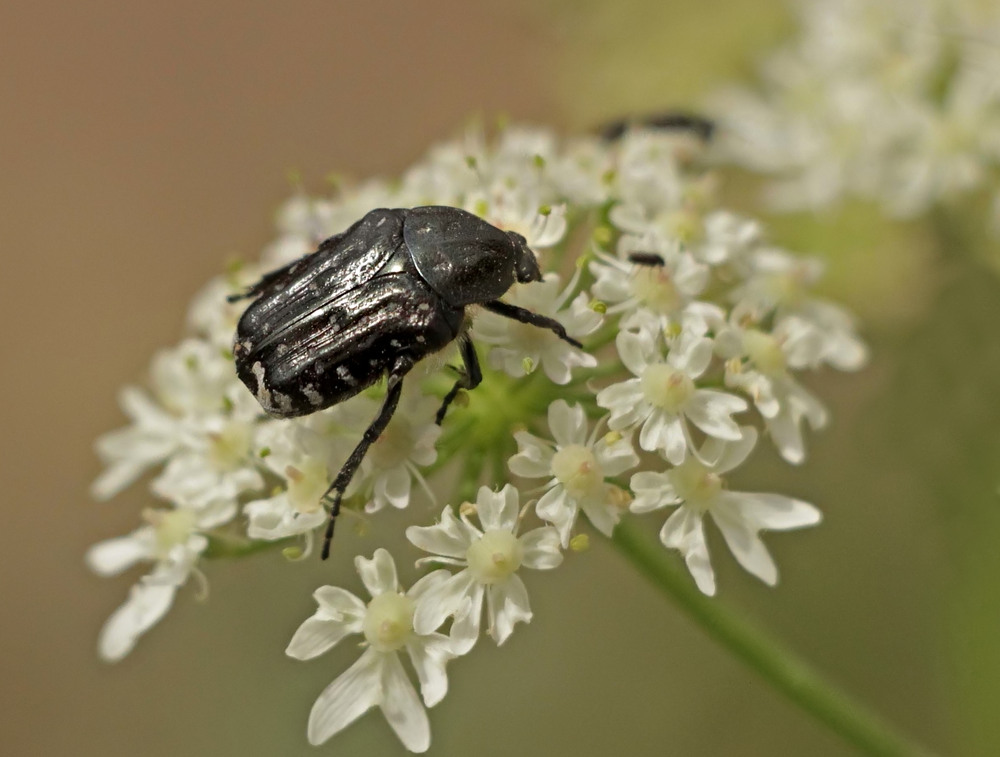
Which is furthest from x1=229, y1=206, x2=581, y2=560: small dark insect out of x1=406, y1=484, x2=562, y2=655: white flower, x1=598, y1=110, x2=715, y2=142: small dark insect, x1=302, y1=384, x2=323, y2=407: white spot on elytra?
x1=598, y1=110, x2=715, y2=142: small dark insect

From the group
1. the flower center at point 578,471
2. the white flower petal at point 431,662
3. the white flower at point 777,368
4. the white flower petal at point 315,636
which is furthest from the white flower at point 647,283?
the white flower petal at point 315,636

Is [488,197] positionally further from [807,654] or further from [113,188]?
[113,188]

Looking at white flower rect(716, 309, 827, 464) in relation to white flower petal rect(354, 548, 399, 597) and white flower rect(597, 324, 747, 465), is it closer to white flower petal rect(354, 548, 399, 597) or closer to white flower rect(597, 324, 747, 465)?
white flower rect(597, 324, 747, 465)

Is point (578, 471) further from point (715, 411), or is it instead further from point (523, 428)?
point (715, 411)

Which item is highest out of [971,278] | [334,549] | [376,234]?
[376,234]

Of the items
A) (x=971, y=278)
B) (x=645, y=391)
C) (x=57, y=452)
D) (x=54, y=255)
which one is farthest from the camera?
(x=54, y=255)

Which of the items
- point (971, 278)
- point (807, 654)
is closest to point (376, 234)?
point (971, 278)
